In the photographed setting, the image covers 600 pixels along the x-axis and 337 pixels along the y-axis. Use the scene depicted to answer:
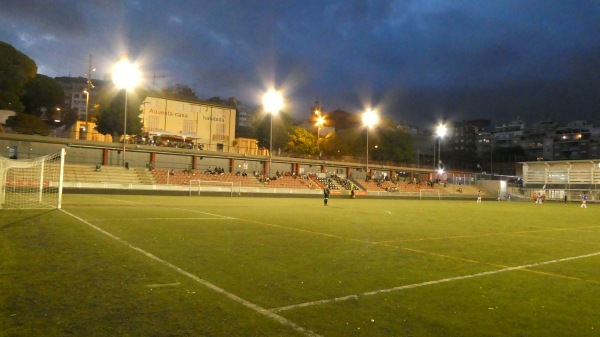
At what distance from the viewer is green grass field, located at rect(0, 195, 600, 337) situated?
5.05m

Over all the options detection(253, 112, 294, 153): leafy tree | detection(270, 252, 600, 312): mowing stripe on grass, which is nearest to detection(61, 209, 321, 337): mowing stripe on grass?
detection(270, 252, 600, 312): mowing stripe on grass

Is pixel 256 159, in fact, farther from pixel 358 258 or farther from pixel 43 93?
pixel 358 258

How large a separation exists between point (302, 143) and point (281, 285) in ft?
226

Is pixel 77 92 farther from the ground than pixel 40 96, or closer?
farther from the ground

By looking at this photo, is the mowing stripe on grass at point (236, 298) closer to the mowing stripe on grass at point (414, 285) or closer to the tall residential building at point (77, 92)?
the mowing stripe on grass at point (414, 285)

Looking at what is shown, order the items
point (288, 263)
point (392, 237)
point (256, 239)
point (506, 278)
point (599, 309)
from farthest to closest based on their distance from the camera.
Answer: point (392, 237) → point (256, 239) → point (288, 263) → point (506, 278) → point (599, 309)

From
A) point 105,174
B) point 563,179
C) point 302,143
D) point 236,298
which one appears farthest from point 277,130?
point 236,298

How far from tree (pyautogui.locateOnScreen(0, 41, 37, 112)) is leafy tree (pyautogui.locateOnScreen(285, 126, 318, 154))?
42.5 meters

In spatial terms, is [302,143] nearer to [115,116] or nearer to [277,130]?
[277,130]

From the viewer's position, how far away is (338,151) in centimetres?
8488

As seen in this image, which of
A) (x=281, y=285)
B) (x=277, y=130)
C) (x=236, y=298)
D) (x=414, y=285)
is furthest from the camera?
(x=277, y=130)

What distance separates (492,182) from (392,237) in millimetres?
72579

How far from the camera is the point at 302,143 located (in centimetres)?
7556

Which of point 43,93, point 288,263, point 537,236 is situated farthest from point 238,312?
point 43,93
